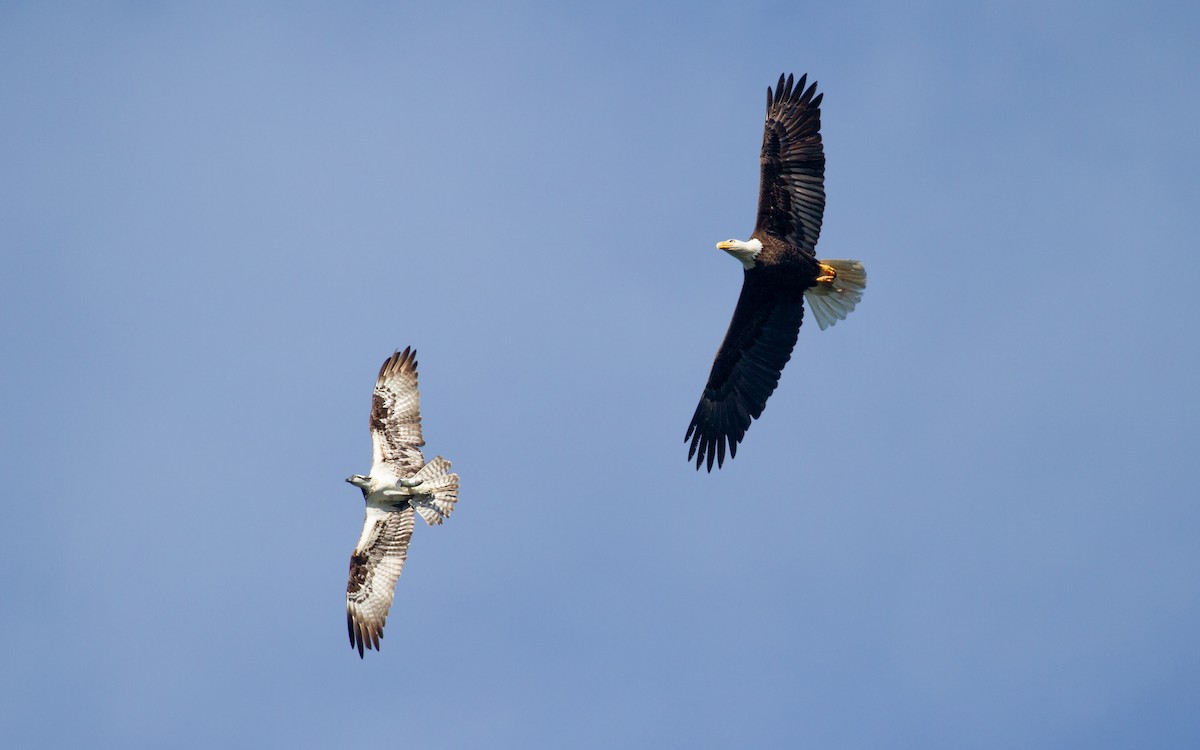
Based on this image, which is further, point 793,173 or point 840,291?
point 840,291

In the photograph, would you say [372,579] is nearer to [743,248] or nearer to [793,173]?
[743,248]

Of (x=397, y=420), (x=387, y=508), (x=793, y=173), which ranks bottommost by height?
(x=387, y=508)

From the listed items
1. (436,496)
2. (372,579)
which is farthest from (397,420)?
(372,579)

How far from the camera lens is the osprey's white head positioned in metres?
20.5

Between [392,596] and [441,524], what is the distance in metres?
1.07

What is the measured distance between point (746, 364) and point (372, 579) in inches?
213

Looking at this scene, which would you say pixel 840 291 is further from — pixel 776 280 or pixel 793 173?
pixel 793 173

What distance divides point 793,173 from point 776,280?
1.33 m

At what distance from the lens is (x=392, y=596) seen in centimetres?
2092

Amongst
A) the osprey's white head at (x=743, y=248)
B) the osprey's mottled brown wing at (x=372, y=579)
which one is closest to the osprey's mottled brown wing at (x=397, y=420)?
the osprey's mottled brown wing at (x=372, y=579)

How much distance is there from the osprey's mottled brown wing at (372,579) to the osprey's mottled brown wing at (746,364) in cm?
406

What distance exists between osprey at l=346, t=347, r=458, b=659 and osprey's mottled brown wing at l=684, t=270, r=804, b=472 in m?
3.37

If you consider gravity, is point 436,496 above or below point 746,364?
below

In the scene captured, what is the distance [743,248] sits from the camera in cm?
2052
